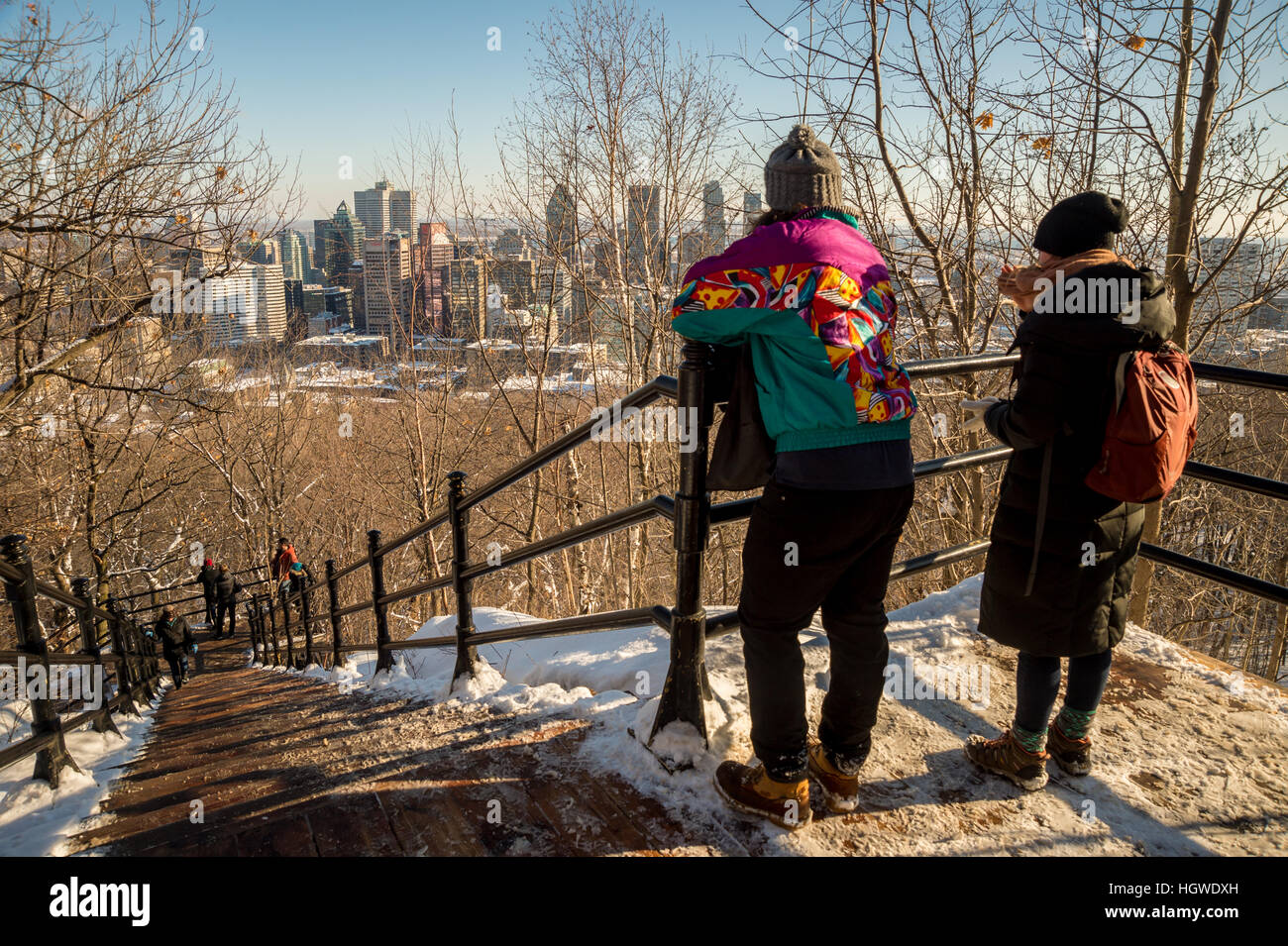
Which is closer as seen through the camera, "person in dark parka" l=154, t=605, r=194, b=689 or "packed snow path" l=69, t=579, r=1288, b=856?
"packed snow path" l=69, t=579, r=1288, b=856

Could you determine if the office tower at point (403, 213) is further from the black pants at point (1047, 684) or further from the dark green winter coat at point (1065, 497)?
the black pants at point (1047, 684)

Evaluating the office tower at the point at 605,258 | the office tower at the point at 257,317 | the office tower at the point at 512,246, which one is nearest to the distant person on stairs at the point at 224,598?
the office tower at the point at 257,317

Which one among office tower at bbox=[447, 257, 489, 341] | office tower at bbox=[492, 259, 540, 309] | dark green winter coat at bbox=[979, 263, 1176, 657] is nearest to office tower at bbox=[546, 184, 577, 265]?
office tower at bbox=[492, 259, 540, 309]

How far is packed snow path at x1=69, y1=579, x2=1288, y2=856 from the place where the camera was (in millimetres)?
1876

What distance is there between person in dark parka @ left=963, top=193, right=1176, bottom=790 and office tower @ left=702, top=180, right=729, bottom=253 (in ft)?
30.8

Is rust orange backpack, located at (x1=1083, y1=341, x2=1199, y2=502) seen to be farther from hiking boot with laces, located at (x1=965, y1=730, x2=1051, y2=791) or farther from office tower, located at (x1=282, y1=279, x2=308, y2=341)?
office tower, located at (x1=282, y1=279, x2=308, y2=341)

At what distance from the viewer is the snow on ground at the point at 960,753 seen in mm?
1870

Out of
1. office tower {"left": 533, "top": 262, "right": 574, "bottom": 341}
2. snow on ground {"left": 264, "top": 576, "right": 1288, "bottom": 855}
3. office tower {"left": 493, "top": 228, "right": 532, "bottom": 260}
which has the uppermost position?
office tower {"left": 493, "top": 228, "right": 532, "bottom": 260}

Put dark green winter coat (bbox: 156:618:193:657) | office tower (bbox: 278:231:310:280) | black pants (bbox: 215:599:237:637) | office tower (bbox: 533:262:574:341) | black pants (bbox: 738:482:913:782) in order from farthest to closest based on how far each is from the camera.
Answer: office tower (bbox: 278:231:310:280) → office tower (bbox: 533:262:574:341) → black pants (bbox: 215:599:237:637) → dark green winter coat (bbox: 156:618:193:657) → black pants (bbox: 738:482:913:782)

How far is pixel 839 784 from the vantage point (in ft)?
6.40

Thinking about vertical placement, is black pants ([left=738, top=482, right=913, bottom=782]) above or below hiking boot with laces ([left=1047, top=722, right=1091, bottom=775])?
above

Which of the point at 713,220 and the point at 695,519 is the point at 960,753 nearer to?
the point at 695,519
